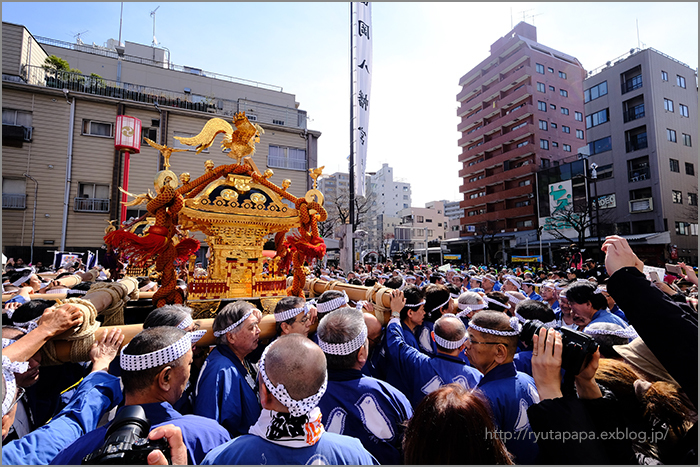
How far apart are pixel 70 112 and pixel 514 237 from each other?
41.1m

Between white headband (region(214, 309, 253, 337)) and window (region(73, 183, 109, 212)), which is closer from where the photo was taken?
white headband (region(214, 309, 253, 337))

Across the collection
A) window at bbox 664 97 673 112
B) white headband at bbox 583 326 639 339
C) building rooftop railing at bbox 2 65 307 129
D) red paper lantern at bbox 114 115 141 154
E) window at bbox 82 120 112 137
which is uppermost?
window at bbox 664 97 673 112

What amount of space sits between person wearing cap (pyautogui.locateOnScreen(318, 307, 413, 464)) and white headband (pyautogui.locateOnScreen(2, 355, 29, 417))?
66.2 inches

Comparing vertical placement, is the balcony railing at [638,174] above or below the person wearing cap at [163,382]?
above

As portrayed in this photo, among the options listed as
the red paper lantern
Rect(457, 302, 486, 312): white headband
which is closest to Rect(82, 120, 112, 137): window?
the red paper lantern

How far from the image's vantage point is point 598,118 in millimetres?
34156

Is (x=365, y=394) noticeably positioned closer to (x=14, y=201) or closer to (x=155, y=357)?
(x=155, y=357)

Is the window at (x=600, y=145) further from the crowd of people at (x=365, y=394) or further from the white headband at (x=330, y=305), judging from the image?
the white headband at (x=330, y=305)

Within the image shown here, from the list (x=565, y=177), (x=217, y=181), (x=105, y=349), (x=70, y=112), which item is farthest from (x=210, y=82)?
(x=565, y=177)

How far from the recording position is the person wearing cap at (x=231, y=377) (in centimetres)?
249

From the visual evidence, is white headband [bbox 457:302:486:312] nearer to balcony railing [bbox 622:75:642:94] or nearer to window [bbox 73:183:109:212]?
window [bbox 73:183:109:212]

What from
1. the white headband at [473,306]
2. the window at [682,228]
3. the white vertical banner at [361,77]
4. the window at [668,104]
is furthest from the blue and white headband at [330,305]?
the window at [668,104]

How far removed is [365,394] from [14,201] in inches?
878

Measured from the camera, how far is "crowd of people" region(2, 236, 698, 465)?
1556 mm
